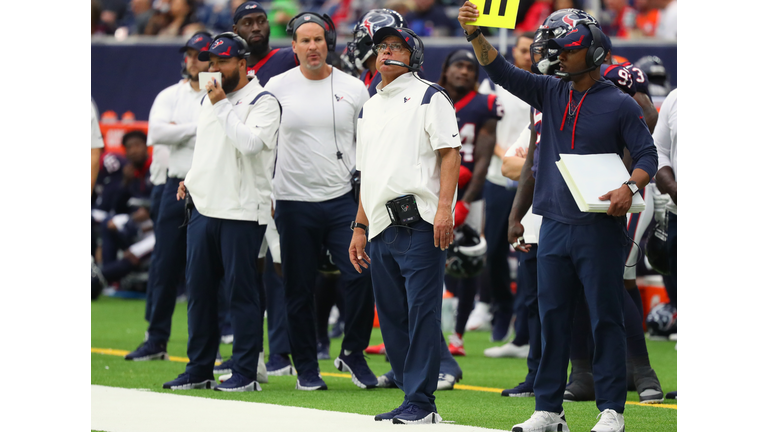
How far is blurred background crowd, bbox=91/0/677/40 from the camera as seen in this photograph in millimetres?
14117

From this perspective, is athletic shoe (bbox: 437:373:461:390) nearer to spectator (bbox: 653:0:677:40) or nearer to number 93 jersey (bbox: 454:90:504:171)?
number 93 jersey (bbox: 454:90:504:171)

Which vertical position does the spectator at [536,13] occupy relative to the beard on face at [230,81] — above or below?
above

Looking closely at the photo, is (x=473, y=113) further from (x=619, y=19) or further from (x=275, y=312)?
(x=619, y=19)

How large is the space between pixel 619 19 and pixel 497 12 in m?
10.3

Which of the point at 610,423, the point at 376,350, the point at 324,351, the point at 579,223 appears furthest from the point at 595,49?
the point at 376,350

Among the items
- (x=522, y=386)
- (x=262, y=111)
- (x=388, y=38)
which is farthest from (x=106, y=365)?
(x=388, y=38)

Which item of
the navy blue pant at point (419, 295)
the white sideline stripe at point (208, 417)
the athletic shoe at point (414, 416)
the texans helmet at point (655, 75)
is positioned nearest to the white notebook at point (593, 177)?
the navy blue pant at point (419, 295)

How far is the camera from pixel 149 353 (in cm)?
833

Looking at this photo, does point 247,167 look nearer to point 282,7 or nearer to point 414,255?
point 414,255

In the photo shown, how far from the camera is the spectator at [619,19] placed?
1420 cm

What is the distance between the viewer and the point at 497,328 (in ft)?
32.2

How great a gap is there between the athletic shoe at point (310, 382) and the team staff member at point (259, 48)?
6.51 ft

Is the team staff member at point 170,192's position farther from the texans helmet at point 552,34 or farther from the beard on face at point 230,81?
the texans helmet at point 552,34
